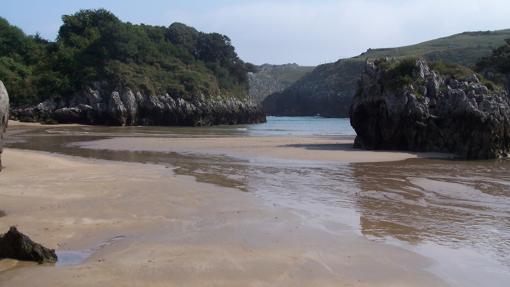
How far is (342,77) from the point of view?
16938 centimetres

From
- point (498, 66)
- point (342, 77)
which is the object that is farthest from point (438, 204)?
point (342, 77)

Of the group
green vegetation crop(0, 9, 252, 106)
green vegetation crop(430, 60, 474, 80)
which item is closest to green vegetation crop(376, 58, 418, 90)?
green vegetation crop(430, 60, 474, 80)

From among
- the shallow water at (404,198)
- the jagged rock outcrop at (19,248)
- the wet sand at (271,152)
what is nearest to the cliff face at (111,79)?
the wet sand at (271,152)

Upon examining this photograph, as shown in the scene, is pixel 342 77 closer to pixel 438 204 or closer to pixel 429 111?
pixel 429 111

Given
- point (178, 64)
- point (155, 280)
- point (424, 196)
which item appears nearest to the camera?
point (155, 280)

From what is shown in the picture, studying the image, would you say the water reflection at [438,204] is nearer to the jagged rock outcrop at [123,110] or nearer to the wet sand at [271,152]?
the wet sand at [271,152]

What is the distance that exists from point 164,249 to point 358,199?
6.57m

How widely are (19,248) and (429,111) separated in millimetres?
24161

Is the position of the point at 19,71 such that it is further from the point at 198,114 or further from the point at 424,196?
the point at 424,196

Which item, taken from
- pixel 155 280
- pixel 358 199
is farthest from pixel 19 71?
pixel 155 280

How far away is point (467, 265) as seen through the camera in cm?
772

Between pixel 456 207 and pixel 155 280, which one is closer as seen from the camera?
pixel 155 280

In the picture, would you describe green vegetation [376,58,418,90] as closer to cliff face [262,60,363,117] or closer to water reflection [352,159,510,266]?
water reflection [352,159,510,266]

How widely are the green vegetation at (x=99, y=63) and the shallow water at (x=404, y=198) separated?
42.8m
